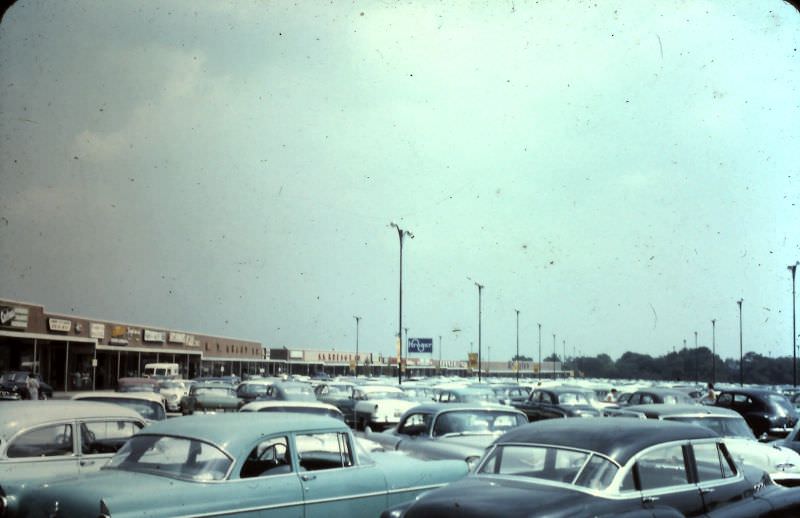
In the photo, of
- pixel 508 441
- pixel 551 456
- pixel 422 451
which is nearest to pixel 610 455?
pixel 551 456

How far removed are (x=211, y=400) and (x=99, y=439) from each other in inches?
673

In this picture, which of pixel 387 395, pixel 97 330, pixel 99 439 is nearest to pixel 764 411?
pixel 387 395

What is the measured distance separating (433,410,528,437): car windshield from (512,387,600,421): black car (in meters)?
8.78

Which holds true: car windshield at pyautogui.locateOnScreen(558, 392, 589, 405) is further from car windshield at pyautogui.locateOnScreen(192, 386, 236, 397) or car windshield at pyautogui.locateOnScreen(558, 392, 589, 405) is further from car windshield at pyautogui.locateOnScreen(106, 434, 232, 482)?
car windshield at pyautogui.locateOnScreen(106, 434, 232, 482)

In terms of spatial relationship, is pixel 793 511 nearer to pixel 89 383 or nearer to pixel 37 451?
pixel 37 451

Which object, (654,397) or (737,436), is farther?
(654,397)

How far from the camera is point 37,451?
332 inches

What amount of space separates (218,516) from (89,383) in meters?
57.5

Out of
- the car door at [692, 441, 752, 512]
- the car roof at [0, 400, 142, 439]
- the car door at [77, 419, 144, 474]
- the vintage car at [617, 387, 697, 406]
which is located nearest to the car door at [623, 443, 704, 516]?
the car door at [692, 441, 752, 512]

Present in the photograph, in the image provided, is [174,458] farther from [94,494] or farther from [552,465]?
[552,465]

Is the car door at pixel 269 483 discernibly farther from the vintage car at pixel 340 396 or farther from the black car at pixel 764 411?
the black car at pixel 764 411

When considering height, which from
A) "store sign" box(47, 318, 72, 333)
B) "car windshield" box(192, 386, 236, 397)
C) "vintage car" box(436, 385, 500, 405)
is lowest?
"car windshield" box(192, 386, 236, 397)

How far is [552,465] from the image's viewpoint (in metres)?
6.37

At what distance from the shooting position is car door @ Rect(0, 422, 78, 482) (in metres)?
7.98
